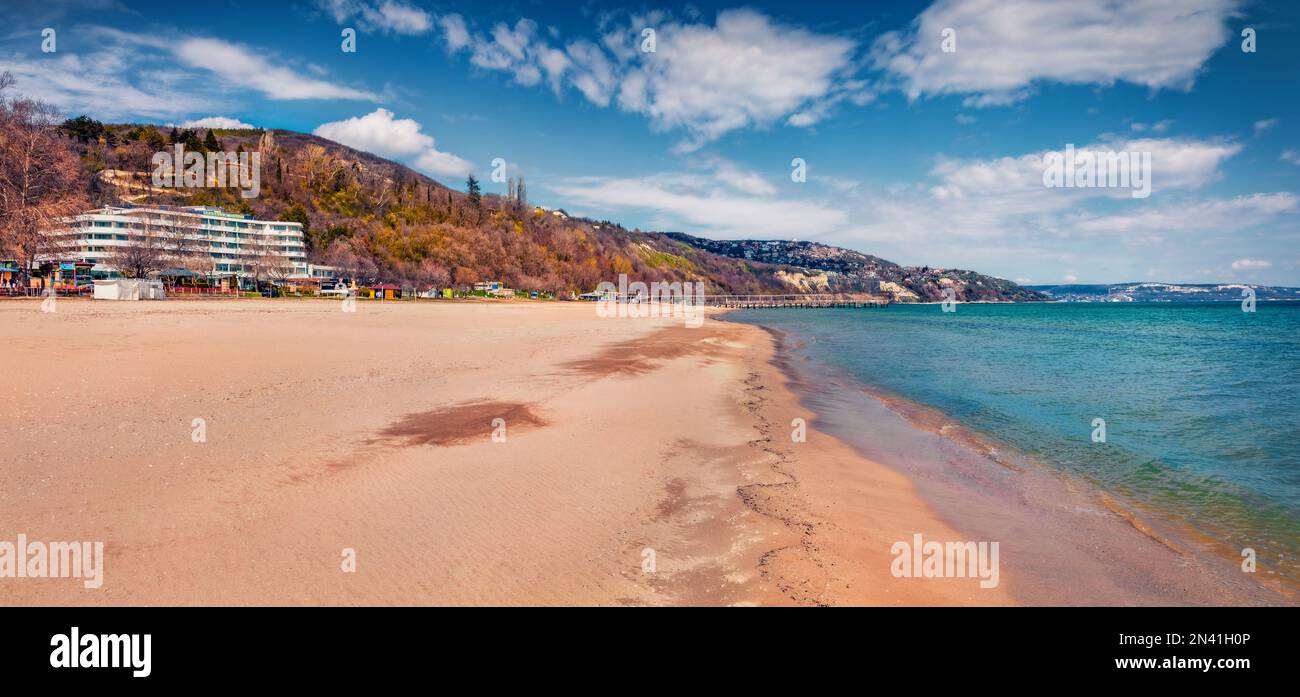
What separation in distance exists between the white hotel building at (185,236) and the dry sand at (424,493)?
75.8 m

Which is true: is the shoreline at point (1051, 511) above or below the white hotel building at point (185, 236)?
below

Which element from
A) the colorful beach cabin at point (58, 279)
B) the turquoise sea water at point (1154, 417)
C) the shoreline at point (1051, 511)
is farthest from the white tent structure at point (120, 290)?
the shoreline at point (1051, 511)

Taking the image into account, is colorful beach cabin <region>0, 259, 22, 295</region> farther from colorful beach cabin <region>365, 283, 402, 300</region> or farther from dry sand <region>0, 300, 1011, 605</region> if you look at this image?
dry sand <region>0, 300, 1011, 605</region>

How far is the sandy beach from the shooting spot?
4676 mm

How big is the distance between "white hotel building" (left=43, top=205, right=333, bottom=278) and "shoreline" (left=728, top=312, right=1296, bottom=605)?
85802 millimetres

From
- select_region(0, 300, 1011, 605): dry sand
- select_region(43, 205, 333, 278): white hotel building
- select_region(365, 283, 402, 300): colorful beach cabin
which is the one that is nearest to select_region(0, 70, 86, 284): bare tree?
select_region(0, 300, 1011, 605): dry sand

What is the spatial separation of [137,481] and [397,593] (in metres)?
4.31

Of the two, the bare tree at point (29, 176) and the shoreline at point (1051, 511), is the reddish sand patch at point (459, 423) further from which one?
the bare tree at point (29, 176)

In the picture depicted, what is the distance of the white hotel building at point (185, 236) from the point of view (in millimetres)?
76625

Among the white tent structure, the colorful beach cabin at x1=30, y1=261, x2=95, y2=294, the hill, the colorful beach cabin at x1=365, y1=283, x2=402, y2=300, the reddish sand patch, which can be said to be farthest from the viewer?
the hill

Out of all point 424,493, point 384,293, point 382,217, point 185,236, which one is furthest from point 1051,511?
point 382,217

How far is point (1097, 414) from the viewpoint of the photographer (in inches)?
591

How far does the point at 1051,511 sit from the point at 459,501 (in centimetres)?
820
